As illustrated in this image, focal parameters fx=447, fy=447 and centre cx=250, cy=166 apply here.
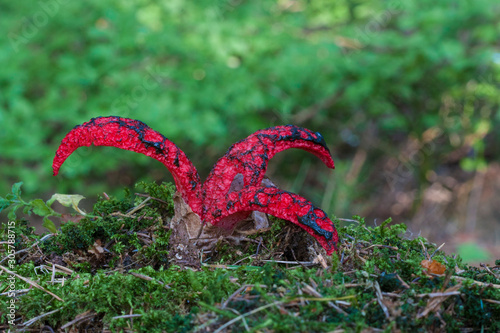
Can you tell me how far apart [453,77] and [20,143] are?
583 cm

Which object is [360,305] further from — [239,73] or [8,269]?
[239,73]

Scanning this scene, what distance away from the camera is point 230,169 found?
6.77 feet

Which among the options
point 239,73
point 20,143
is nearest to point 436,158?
point 239,73

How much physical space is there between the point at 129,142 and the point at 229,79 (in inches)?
160

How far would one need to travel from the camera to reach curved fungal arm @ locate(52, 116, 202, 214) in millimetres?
1885

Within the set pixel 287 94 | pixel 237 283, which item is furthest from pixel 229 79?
pixel 237 283

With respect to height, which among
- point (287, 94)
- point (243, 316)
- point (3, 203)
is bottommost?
point (243, 316)

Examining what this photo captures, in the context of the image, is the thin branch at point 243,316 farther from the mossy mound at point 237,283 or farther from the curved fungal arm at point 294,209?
the curved fungal arm at point 294,209

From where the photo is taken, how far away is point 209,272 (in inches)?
71.7

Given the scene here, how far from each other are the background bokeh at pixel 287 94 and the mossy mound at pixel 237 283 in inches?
132

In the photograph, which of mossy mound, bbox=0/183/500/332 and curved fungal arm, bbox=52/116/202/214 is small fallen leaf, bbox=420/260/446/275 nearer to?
mossy mound, bbox=0/183/500/332

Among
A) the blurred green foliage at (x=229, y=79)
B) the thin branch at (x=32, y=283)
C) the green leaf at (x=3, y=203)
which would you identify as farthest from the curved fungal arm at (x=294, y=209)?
the blurred green foliage at (x=229, y=79)

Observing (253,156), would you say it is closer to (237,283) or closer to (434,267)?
(237,283)

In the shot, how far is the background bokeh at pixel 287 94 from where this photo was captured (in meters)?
5.68
